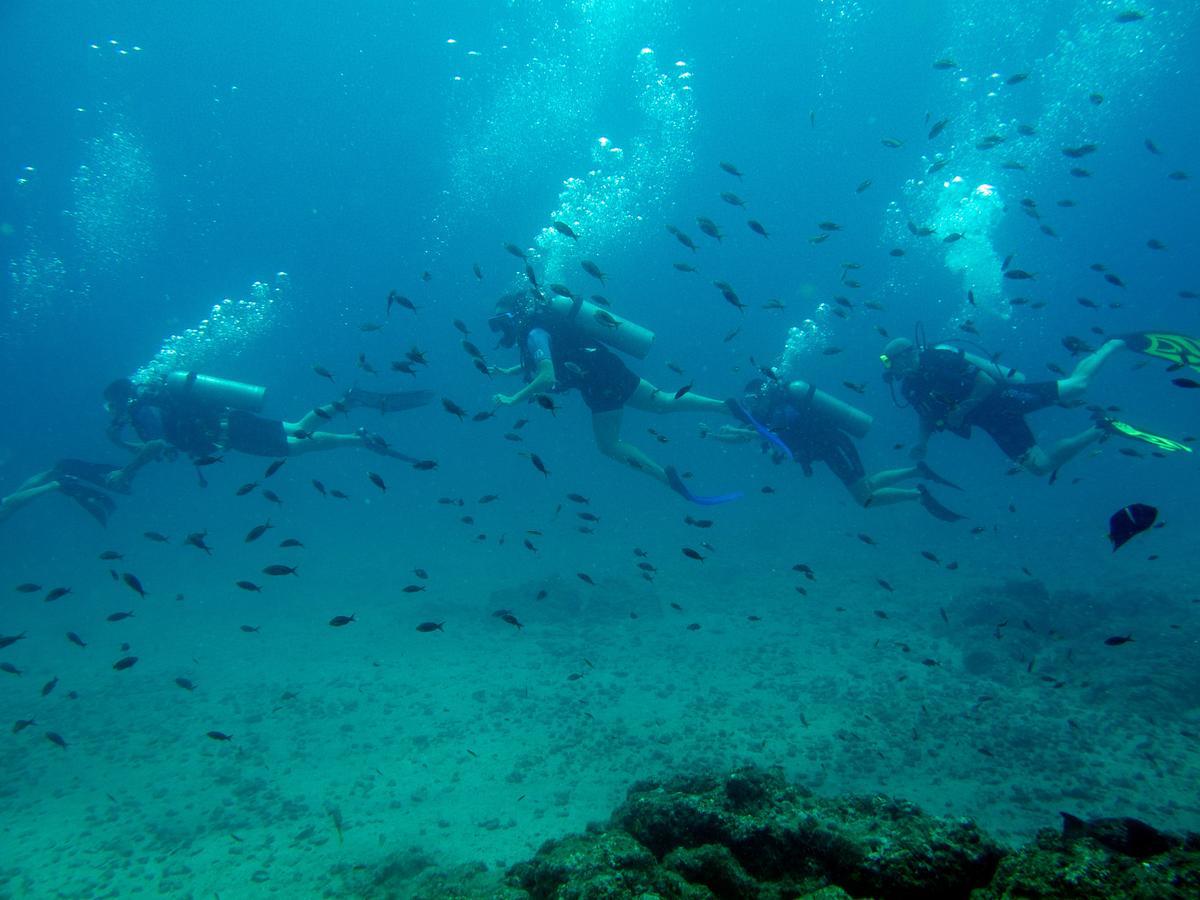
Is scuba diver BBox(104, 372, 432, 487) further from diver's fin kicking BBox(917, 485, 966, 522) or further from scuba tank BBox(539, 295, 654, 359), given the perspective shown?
diver's fin kicking BBox(917, 485, 966, 522)

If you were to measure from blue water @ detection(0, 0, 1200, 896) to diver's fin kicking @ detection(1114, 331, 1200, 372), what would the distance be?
2.00 m

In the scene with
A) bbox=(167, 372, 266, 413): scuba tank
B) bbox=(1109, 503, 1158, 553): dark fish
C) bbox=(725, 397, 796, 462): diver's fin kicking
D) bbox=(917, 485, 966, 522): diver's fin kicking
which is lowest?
bbox=(1109, 503, 1158, 553): dark fish

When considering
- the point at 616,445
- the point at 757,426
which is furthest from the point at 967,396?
the point at 616,445

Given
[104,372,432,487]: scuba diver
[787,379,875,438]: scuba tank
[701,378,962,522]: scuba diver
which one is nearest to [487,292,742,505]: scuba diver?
[701,378,962,522]: scuba diver

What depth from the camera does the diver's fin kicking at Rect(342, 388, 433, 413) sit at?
13328 mm

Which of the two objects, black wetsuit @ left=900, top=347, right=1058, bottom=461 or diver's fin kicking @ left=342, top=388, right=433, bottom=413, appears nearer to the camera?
black wetsuit @ left=900, top=347, right=1058, bottom=461

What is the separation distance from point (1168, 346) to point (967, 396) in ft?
10.1

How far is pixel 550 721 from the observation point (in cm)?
999

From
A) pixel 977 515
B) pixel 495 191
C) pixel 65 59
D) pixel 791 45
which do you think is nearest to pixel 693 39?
pixel 791 45

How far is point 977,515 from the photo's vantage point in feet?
109

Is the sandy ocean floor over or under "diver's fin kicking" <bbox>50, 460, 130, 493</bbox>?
under

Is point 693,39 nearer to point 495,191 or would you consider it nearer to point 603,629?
point 495,191

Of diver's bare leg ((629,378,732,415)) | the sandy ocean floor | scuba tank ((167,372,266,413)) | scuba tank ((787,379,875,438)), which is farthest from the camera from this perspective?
scuba tank ((167,372,266,413))

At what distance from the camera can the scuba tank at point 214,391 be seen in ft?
40.1
